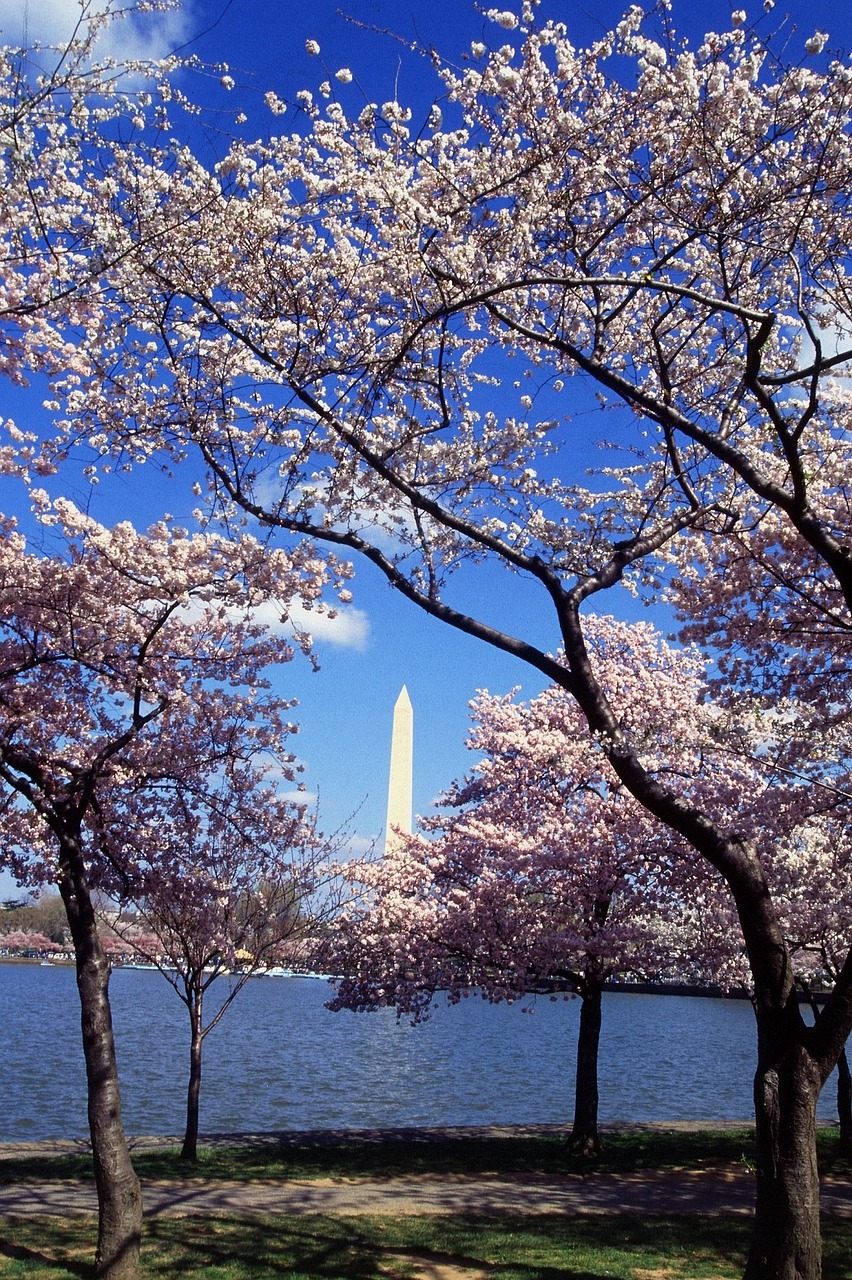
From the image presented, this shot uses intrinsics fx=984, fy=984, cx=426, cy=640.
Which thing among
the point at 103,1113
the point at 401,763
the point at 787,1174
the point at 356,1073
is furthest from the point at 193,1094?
the point at 401,763

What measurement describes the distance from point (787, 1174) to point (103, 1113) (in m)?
4.00

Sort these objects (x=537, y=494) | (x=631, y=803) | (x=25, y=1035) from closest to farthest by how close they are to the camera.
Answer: (x=537, y=494)
(x=631, y=803)
(x=25, y=1035)

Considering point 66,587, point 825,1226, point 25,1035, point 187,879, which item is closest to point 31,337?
point 66,587

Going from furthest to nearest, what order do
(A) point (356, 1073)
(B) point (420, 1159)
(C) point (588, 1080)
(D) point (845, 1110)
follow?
(A) point (356, 1073)
(D) point (845, 1110)
(C) point (588, 1080)
(B) point (420, 1159)

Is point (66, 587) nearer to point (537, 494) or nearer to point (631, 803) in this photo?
point (537, 494)

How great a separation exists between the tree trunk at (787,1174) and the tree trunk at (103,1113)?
11.7 feet

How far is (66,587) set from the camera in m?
Answer: 7.51

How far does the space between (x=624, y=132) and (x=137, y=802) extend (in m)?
7.44

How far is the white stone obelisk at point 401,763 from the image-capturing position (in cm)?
3069

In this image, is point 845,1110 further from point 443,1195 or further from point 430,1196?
point 430,1196

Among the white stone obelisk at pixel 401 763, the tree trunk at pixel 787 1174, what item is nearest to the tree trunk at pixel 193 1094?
the tree trunk at pixel 787 1174

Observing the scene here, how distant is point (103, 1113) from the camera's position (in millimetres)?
6086

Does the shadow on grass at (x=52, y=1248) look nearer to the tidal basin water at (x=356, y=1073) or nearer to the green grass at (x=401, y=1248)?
the green grass at (x=401, y=1248)

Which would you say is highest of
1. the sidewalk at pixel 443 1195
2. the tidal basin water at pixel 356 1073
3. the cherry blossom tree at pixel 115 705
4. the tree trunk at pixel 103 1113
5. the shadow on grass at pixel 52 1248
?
the cherry blossom tree at pixel 115 705
